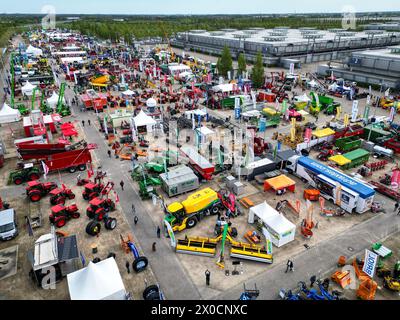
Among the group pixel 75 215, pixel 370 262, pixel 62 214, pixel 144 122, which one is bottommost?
pixel 75 215

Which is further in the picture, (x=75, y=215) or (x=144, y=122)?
(x=144, y=122)

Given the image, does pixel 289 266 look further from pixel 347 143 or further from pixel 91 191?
pixel 347 143

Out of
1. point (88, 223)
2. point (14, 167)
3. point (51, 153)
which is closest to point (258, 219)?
point (88, 223)

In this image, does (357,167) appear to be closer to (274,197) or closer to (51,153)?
(274,197)

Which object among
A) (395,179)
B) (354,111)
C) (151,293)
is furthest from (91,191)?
(354,111)

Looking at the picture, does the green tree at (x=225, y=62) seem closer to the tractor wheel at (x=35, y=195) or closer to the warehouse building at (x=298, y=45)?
the warehouse building at (x=298, y=45)

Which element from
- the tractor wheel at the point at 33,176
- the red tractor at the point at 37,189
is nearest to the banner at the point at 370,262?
the red tractor at the point at 37,189
